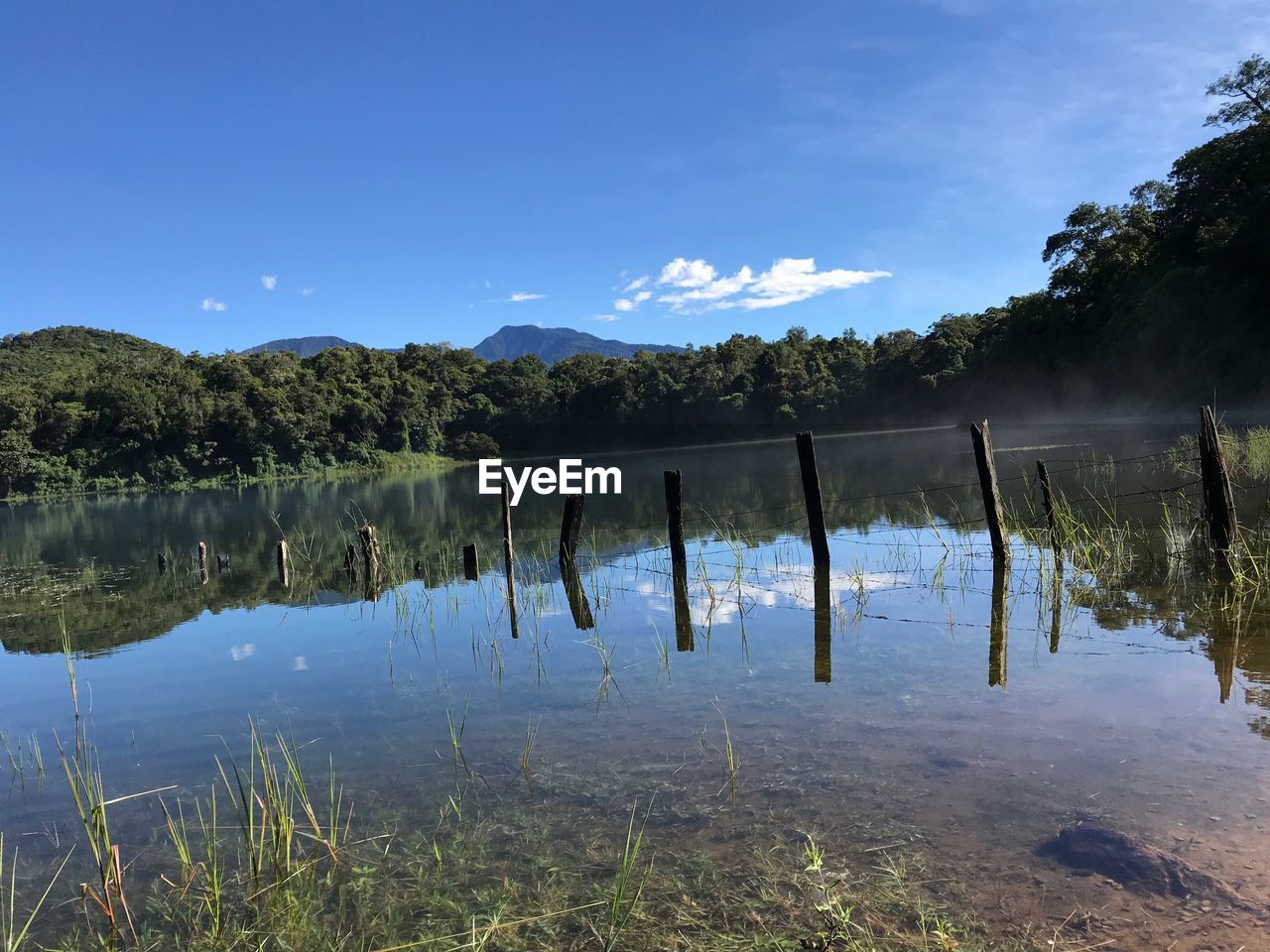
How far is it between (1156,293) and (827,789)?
50327 mm

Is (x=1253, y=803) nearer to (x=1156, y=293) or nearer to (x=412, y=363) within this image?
(x=1156, y=293)

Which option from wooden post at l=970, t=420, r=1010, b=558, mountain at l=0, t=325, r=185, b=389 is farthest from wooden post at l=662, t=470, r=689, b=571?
mountain at l=0, t=325, r=185, b=389

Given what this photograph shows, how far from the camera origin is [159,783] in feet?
18.8

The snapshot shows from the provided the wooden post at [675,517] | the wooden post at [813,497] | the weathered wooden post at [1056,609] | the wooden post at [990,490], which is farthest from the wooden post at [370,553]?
the weathered wooden post at [1056,609]

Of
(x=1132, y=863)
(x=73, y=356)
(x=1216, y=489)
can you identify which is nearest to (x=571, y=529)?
(x=1216, y=489)

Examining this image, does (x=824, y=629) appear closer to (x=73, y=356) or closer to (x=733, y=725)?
(x=733, y=725)

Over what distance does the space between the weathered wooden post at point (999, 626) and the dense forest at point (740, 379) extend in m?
36.9

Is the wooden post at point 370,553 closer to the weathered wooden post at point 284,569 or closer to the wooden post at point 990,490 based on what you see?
the weathered wooden post at point 284,569

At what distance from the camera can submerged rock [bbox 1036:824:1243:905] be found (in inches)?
129

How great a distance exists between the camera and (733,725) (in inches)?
228

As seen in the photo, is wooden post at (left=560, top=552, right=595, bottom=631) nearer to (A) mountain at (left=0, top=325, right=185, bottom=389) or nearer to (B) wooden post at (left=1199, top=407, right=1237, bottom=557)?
(B) wooden post at (left=1199, top=407, right=1237, bottom=557)

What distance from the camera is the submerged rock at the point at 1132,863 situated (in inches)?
129

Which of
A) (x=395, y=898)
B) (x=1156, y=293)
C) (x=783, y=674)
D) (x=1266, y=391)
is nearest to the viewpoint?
(x=395, y=898)

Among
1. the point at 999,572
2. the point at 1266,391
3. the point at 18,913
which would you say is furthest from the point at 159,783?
the point at 1266,391
